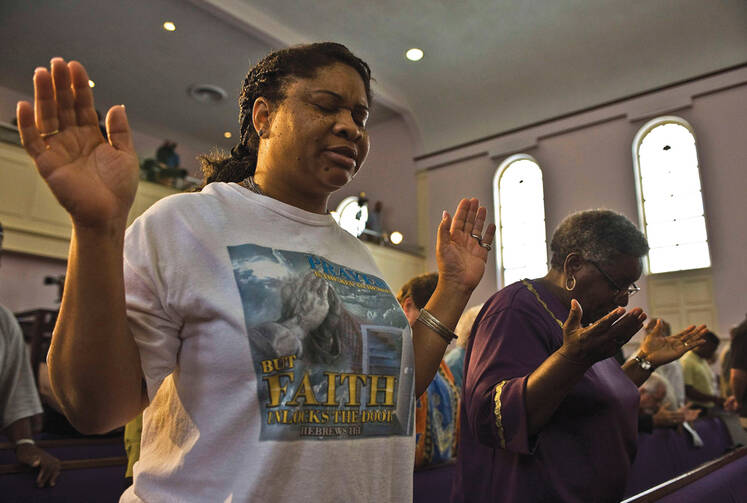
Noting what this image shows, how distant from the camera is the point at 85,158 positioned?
0.79m

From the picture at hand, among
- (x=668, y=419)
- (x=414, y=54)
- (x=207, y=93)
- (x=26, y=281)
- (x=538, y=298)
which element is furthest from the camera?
(x=207, y=93)

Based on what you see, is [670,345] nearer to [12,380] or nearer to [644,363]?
[644,363]

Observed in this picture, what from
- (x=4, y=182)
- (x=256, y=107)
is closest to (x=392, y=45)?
(x=4, y=182)

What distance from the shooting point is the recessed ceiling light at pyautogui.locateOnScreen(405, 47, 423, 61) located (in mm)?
10023

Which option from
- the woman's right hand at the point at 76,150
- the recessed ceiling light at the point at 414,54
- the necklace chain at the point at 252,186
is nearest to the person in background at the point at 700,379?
the necklace chain at the point at 252,186

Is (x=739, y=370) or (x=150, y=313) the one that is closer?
(x=150, y=313)

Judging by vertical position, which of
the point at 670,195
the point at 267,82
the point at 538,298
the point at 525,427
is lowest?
the point at 525,427

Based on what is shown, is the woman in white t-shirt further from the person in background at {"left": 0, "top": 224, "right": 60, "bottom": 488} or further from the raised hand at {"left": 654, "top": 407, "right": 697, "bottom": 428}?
the raised hand at {"left": 654, "top": 407, "right": 697, "bottom": 428}

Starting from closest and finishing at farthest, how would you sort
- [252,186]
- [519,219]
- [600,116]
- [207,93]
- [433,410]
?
[252,186], [433,410], [600,116], [519,219], [207,93]

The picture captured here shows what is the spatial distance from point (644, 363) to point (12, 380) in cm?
239

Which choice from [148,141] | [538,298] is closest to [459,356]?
[538,298]

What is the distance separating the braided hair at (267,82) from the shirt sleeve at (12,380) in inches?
56.4

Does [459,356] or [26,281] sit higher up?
[26,281]

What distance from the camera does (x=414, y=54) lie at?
1012 centimetres
